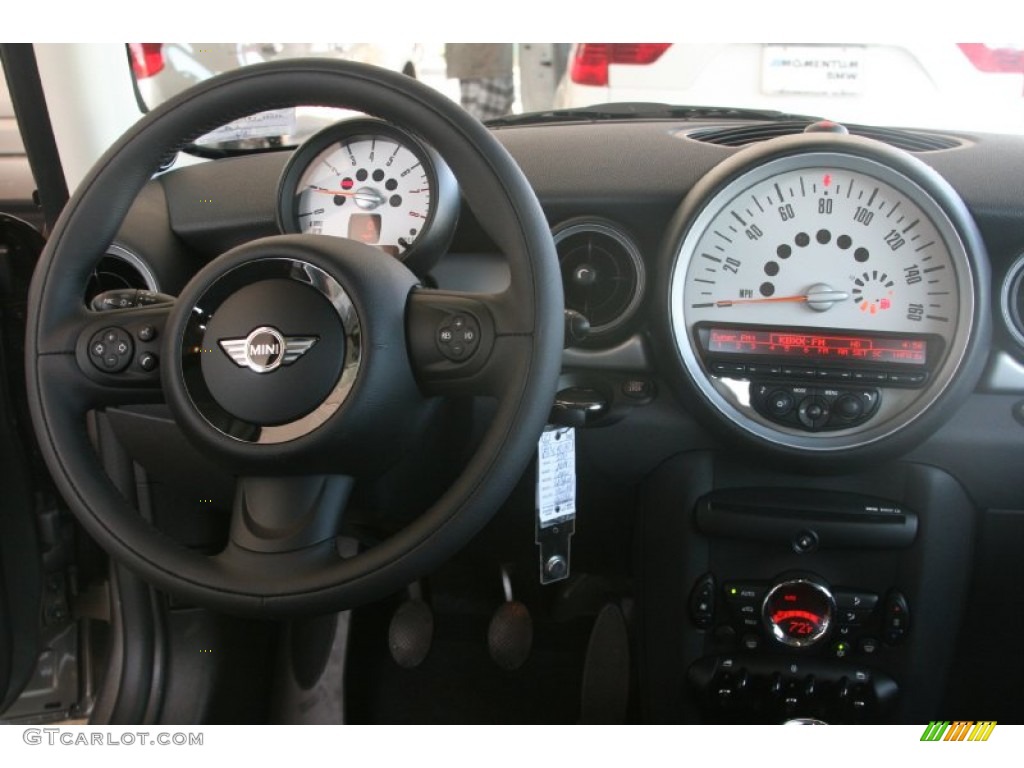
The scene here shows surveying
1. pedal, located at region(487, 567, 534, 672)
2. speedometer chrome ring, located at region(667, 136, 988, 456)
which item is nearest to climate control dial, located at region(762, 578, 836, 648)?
speedometer chrome ring, located at region(667, 136, 988, 456)

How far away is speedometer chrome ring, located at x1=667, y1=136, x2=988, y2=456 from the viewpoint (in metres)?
1.19

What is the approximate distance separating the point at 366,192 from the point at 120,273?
45cm

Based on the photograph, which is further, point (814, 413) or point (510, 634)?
point (510, 634)

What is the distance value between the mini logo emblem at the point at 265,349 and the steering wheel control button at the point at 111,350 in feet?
0.40

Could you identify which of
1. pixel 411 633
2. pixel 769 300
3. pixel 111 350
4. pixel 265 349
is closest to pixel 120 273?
pixel 111 350

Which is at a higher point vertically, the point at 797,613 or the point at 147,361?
the point at 147,361

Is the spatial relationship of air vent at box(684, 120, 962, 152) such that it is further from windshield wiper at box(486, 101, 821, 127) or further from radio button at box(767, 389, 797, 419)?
radio button at box(767, 389, 797, 419)

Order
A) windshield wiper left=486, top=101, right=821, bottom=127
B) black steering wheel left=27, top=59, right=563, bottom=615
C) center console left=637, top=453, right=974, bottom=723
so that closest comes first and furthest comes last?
black steering wheel left=27, top=59, right=563, bottom=615 → center console left=637, top=453, right=974, bottom=723 → windshield wiper left=486, top=101, right=821, bottom=127

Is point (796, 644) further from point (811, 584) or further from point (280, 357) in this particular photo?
point (280, 357)

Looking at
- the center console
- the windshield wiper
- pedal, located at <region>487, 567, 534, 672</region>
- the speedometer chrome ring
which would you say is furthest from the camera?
pedal, located at <region>487, 567, 534, 672</region>

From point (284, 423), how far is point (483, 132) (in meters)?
0.37

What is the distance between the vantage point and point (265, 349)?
3.05 feet

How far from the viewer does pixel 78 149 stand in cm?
162

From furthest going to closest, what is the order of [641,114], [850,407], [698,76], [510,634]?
[698,76] < [510,634] < [641,114] < [850,407]
